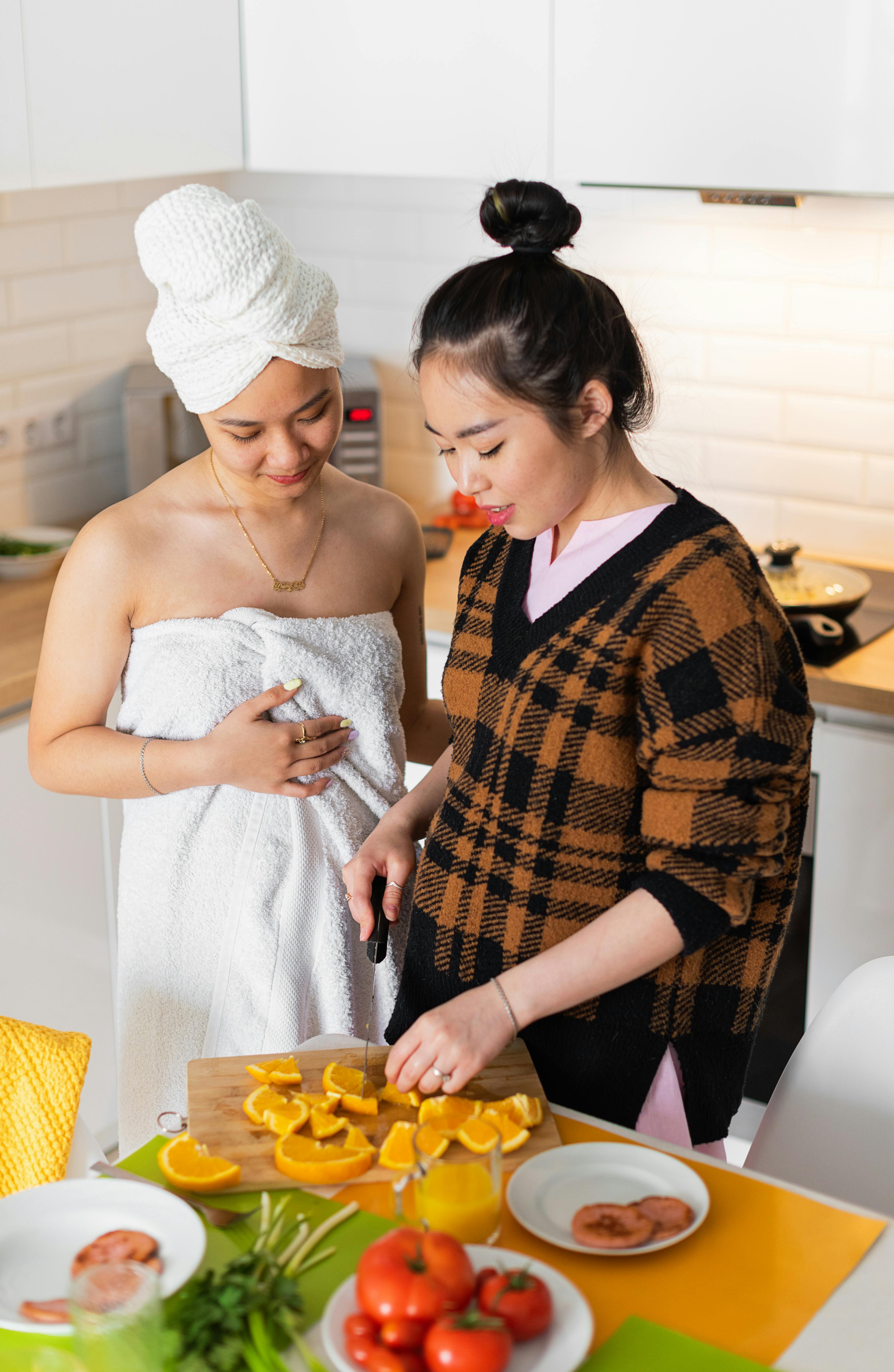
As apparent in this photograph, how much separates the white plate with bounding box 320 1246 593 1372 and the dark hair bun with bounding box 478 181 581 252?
837 millimetres

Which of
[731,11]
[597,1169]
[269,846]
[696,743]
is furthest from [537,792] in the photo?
[731,11]

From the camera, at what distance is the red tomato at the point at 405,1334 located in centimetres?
86

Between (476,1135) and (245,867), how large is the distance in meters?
0.61

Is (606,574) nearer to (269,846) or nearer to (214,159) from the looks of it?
(269,846)

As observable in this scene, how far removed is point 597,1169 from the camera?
1.11 meters

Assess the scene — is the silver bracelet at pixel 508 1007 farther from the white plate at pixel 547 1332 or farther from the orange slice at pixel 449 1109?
the white plate at pixel 547 1332

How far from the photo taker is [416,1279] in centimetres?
87

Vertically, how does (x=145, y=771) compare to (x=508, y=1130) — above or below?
above

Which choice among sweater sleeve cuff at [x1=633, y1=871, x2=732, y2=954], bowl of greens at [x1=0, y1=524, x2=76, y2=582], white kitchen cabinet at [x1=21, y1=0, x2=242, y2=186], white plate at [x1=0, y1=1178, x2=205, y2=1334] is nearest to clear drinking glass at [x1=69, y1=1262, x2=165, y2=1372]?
white plate at [x1=0, y1=1178, x2=205, y2=1334]

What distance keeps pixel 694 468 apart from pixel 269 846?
151cm

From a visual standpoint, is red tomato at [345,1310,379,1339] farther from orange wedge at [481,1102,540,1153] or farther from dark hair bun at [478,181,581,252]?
dark hair bun at [478,181,581,252]

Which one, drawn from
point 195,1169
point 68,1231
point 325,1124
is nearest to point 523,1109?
point 325,1124

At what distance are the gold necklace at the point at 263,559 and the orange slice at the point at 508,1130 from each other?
0.71 metres

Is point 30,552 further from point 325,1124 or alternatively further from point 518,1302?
point 518,1302
